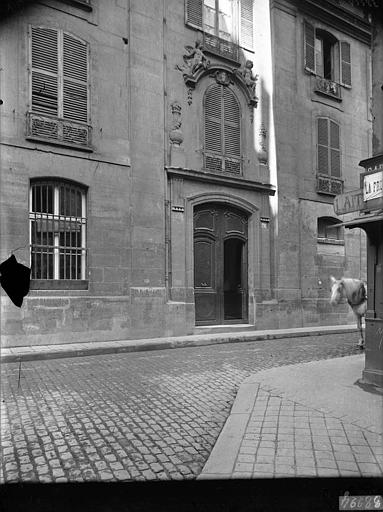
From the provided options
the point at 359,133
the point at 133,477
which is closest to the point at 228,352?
the point at 359,133

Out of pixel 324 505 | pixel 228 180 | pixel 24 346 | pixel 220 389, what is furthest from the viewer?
pixel 228 180

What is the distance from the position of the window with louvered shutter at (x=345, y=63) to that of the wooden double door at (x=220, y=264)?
7826 mm

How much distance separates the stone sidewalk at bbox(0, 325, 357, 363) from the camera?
756 cm

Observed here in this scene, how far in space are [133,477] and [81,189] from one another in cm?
815

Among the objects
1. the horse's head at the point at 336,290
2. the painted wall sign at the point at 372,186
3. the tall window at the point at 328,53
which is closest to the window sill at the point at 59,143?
the tall window at the point at 328,53

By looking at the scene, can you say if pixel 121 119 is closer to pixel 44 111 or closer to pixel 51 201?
pixel 44 111

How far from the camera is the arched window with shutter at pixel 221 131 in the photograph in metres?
11.8

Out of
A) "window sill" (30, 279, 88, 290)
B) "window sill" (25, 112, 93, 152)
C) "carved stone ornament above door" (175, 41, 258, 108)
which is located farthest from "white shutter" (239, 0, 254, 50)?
"window sill" (30, 279, 88, 290)

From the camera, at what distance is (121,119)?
9.77 meters

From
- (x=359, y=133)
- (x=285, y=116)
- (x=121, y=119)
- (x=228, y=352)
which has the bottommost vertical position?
(x=228, y=352)

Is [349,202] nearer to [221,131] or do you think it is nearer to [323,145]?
[323,145]

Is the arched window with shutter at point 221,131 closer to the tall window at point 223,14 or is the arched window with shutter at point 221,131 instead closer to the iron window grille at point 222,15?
the iron window grille at point 222,15

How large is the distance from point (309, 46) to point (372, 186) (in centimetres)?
219

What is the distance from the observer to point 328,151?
4281 mm
